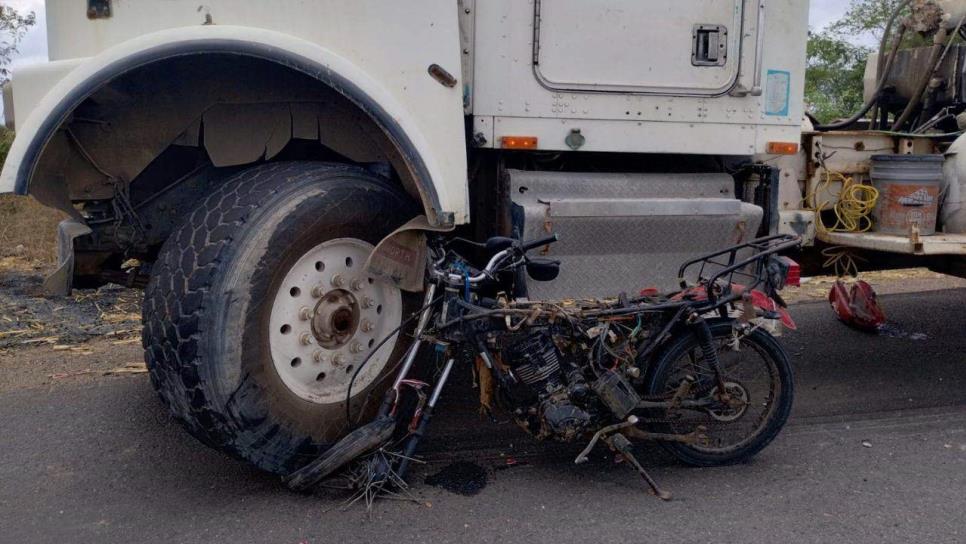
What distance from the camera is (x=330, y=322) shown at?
12.0 ft

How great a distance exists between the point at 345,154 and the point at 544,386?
1388 mm

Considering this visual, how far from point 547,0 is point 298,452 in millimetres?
2361

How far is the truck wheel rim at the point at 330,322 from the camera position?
3553mm

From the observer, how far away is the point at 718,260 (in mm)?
4508

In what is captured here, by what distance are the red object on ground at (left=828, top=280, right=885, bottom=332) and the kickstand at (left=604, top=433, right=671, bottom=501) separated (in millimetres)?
3311

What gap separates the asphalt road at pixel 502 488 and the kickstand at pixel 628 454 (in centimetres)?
6

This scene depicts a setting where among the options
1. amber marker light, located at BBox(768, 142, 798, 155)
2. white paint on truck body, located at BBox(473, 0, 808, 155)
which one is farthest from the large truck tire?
amber marker light, located at BBox(768, 142, 798, 155)

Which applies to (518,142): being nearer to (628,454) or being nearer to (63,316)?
(628,454)

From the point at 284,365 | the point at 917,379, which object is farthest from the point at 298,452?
the point at 917,379

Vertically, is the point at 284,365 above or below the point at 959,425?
above

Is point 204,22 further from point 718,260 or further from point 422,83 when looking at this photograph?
point 718,260

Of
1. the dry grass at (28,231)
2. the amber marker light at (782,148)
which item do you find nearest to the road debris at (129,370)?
the dry grass at (28,231)

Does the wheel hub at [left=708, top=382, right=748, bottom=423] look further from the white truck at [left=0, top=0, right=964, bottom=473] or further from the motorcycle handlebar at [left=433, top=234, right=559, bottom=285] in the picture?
the motorcycle handlebar at [left=433, top=234, right=559, bottom=285]

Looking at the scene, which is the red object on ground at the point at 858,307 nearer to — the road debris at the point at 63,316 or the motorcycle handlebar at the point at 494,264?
the motorcycle handlebar at the point at 494,264
